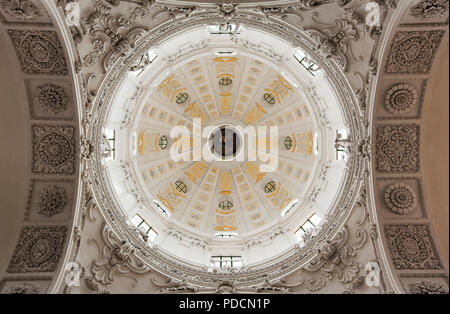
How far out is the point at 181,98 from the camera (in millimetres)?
30797

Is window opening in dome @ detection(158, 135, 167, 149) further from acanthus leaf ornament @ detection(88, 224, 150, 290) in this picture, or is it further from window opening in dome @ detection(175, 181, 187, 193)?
acanthus leaf ornament @ detection(88, 224, 150, 290)

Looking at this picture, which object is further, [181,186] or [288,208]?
[181,186]

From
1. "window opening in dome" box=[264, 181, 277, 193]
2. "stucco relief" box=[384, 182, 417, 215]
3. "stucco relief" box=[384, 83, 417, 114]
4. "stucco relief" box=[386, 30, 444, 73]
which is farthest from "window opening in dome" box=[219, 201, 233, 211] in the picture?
"stucco relief" box=[386, 30, 444, 73]

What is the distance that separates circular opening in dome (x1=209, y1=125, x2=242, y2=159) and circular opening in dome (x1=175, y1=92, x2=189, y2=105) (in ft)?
13.6

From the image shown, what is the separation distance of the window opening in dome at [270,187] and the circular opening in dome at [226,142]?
4302mm

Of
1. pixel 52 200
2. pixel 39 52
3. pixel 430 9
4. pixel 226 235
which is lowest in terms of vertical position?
pixel 226 235

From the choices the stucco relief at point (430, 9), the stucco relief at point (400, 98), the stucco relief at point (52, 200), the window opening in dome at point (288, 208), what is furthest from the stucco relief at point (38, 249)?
the stucco relief at point (430, 9)

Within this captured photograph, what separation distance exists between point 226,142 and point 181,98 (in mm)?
5817

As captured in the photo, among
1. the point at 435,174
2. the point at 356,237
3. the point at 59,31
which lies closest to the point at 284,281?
the point at 356,237

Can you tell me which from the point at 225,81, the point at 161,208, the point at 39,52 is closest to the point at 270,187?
the point at 161,208

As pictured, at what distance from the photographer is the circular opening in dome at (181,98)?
3042 cm

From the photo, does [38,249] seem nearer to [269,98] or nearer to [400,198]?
[400,198]

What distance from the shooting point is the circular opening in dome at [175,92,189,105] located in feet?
99.8

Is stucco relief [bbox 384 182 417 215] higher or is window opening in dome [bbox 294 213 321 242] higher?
stucco relief [bbox 384 182 417 215]
